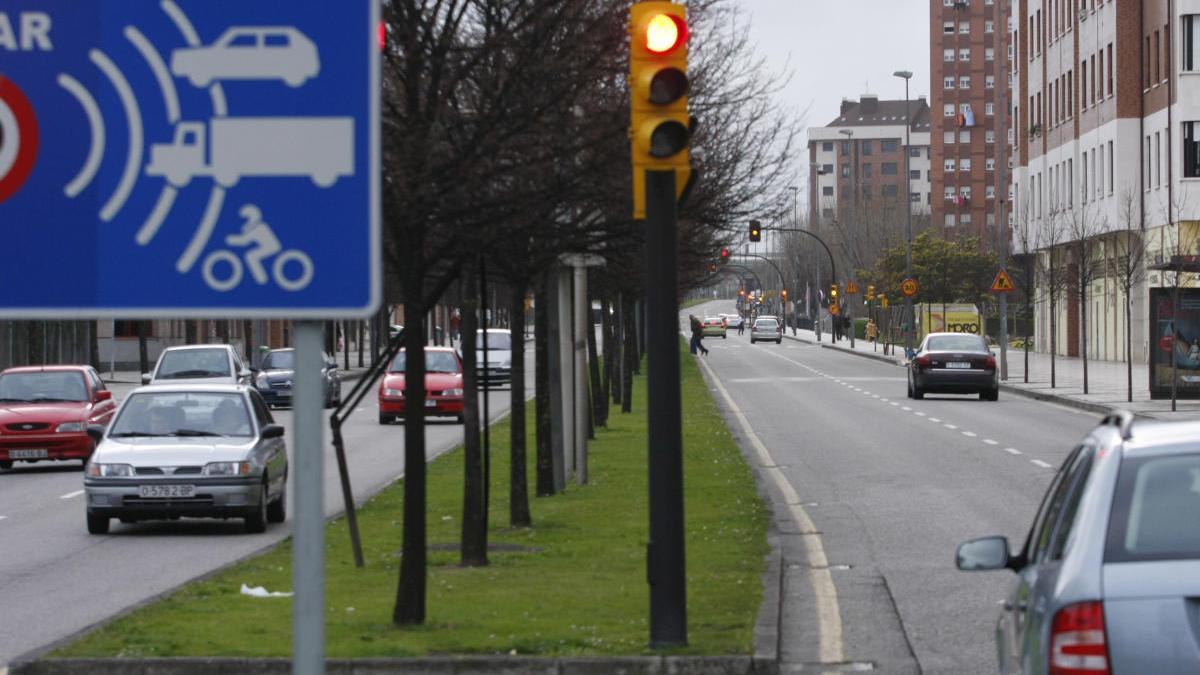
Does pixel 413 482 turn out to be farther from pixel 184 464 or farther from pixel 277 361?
pixel 277 361

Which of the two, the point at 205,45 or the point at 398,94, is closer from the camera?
the point at 205,45

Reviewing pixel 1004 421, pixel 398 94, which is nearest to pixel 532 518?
pixel 398 94

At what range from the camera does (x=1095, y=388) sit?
49438mm

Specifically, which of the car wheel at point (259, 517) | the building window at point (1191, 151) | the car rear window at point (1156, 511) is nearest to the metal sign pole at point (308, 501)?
the car rear window at point (1156, 511)

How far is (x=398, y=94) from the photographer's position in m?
13.1

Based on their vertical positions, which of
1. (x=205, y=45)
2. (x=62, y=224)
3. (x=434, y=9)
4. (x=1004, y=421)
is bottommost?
(x=1004, y=421)

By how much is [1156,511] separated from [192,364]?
1409 inches

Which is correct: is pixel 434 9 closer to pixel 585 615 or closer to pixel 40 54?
pixel 585 615

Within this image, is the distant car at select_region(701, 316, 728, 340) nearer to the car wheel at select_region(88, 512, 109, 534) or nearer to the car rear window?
the car wheel at select_region(88, 512, 109, 534)

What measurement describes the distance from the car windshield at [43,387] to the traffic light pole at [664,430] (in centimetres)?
2014

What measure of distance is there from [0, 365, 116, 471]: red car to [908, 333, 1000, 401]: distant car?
72.7 ft

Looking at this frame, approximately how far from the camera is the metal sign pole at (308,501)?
4281 mm

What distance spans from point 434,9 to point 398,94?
38.8 inches

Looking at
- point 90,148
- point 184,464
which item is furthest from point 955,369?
point 90,148
